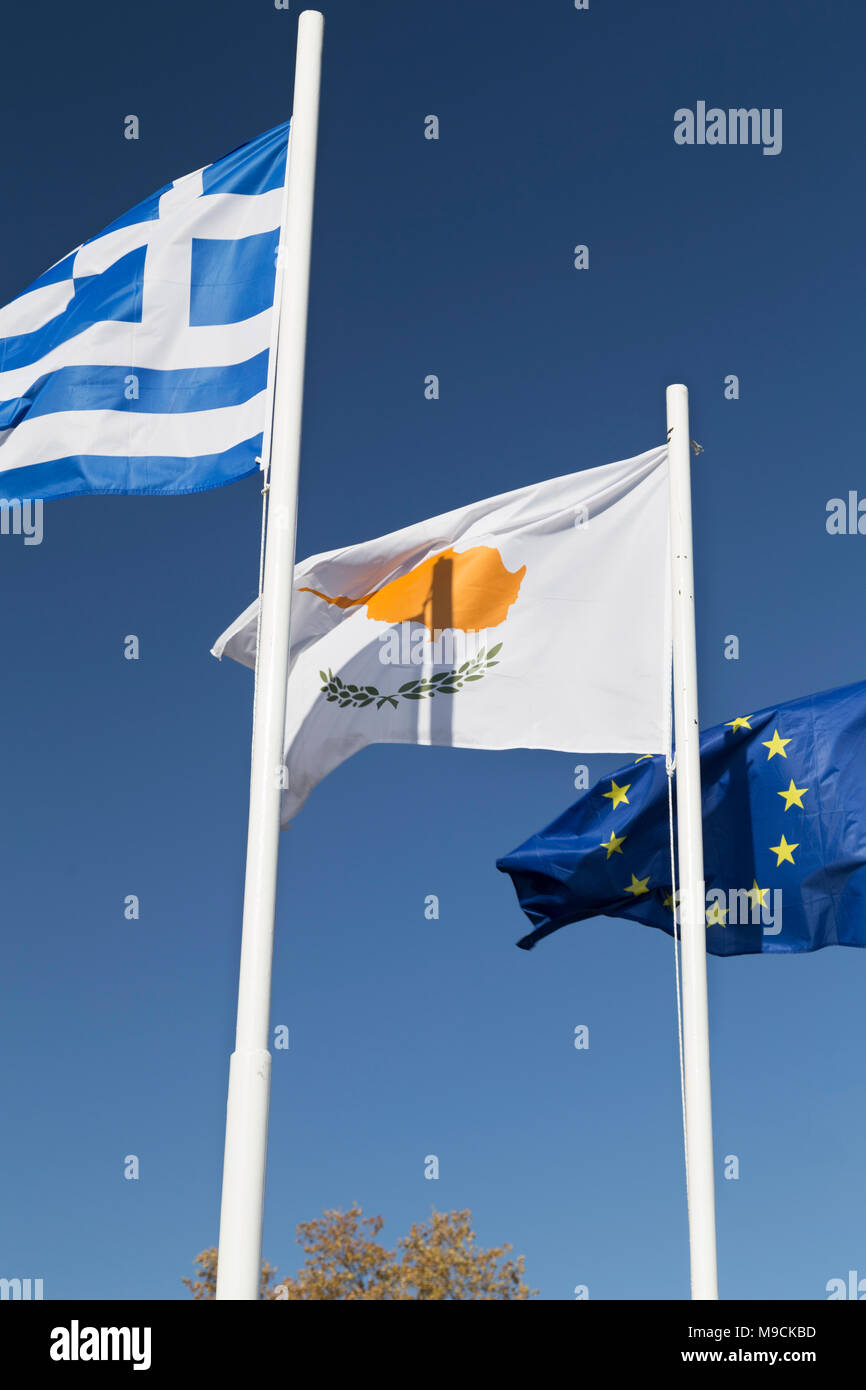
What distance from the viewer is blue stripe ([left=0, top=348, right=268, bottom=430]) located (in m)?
9.45

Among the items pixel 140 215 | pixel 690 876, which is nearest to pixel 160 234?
pixel 140 215

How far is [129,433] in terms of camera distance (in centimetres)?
964

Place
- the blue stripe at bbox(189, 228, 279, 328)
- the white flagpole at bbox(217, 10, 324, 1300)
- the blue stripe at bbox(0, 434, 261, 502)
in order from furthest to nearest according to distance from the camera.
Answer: the blue stripe at bbox(189, 228, 279, 328)
the blue stripe at bbox(0, 434, 261, 502)
the white flagpole at bbox(217, 10, 324, 1300)

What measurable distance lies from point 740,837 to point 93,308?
22.3 feet

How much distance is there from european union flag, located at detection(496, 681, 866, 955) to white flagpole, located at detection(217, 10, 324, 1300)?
17.6 ft

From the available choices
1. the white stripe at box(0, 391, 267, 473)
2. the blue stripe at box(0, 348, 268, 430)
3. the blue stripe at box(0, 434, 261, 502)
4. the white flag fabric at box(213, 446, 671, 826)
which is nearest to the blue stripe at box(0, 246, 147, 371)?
the blue stripe at box(0, 348, 268, 430)

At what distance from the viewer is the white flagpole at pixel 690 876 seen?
9773mm

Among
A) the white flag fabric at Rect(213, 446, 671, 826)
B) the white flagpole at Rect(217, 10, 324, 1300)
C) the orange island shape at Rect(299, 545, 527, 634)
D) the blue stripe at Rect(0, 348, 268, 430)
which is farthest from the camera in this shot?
the orange island shape at Rect(299, 545, 527, 634)

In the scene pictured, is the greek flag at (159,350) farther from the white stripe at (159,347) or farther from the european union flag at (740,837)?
the european union flag at (740,837)

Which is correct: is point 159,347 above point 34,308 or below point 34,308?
below

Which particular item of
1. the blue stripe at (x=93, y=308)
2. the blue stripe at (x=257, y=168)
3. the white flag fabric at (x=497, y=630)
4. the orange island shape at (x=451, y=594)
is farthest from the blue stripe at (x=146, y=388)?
the orange island shape at (x=451, y=594)

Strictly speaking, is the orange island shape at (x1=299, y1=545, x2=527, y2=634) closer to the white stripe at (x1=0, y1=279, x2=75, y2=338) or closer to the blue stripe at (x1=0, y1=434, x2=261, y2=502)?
the blue stripe at (x1=0, y1=434, x2=261, y2=502)

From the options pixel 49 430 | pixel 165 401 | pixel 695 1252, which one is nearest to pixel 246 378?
pixel 165 401

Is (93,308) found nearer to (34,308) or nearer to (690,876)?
(34,308)
